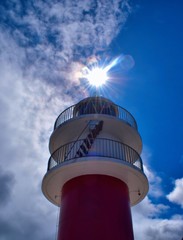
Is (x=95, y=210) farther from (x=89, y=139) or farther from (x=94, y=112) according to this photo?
(x=94, y=112)

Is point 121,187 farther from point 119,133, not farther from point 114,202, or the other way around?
point 119,133

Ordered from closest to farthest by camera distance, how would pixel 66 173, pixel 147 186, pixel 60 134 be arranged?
pixel 66 173
pixel 147 186
pixel 60 134

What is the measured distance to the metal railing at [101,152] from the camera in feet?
42.6

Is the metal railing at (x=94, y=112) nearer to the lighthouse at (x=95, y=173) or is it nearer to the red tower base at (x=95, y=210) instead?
the lighthouse at (x=95, y=173)

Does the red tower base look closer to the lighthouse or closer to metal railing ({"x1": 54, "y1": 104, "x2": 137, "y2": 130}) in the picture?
the lighthouse

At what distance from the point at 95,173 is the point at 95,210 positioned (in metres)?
1.91

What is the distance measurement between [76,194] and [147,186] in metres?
4.15

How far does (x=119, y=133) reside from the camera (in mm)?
14727

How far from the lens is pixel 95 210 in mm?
11367

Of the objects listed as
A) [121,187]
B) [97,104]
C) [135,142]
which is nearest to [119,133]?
[135,142]

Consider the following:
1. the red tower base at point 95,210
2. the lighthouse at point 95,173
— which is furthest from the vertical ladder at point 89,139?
the red tower base at point 95,210

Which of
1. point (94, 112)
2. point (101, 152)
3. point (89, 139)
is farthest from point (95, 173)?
point (94, 112)

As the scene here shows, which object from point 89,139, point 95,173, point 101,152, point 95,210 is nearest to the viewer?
→ point 95,210

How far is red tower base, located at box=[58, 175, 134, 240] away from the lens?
10961mm
